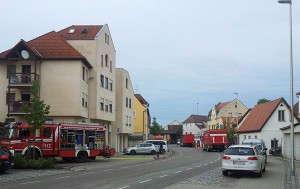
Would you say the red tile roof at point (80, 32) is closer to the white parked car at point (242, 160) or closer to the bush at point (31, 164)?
the bush at point (31, 164)

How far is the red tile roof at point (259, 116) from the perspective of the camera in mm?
58094

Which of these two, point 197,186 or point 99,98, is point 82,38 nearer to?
point 99,98

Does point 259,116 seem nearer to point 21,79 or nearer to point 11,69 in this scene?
point 21,79

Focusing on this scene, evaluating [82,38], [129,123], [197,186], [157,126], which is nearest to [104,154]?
[82,38]

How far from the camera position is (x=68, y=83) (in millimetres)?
42750

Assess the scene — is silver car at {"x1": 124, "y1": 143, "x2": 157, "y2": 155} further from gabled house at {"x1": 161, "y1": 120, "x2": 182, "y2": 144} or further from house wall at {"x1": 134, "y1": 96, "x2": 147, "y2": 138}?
gabled house at {"x1": 161, "y1": 120, "x2": 182, "y2": 144}

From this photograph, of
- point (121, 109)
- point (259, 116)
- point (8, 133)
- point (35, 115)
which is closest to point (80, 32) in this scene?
point (121, 109)

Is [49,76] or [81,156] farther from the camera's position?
[49,76]

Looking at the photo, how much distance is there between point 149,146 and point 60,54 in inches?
637

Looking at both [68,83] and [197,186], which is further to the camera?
[68,83]

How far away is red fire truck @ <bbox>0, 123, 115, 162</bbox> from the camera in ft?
98.8

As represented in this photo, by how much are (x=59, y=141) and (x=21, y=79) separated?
512 inches

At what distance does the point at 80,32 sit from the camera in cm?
4903

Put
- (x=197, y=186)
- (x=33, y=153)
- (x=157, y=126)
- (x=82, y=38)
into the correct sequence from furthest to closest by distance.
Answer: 1. (x=157, y=126)
2. (x=82, y=38)
3. (x=33, y=153)
4. (x=197, y=186)
